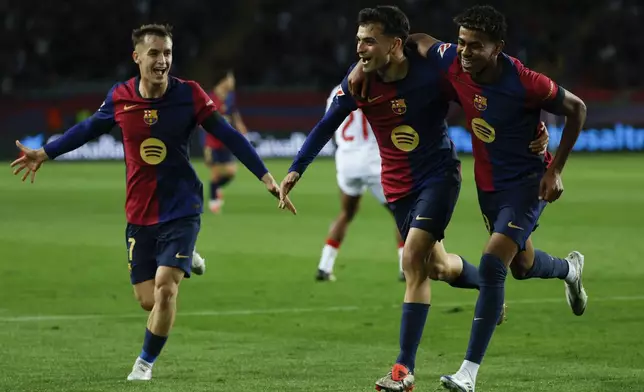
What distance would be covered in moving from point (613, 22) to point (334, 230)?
98.2ft

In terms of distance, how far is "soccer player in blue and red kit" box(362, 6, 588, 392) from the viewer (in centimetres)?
691

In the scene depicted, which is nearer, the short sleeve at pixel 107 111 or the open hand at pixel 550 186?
the open hand at pixel 550 186

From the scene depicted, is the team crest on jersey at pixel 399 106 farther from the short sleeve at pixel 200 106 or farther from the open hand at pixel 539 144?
the short sleeve at pixel 200 106

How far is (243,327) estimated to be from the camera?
31.2ft

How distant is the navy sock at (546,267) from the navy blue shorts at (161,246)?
2.22 meters

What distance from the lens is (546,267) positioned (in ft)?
27.7

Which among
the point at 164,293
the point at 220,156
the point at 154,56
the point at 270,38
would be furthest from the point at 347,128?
the point at 270,38

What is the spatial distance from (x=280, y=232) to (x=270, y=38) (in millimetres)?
22934

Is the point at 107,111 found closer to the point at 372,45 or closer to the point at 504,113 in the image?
the point at 372,45

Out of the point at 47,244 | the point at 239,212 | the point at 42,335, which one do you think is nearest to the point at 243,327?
the point at 42,335

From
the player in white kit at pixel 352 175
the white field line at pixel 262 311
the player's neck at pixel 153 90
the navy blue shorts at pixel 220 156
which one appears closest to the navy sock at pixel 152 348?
the player's neck at pixel 153 90

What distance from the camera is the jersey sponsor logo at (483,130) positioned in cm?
723

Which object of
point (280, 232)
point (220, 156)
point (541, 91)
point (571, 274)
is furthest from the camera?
point (220, 156)

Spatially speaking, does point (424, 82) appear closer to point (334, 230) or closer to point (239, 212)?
point (334, 230)
